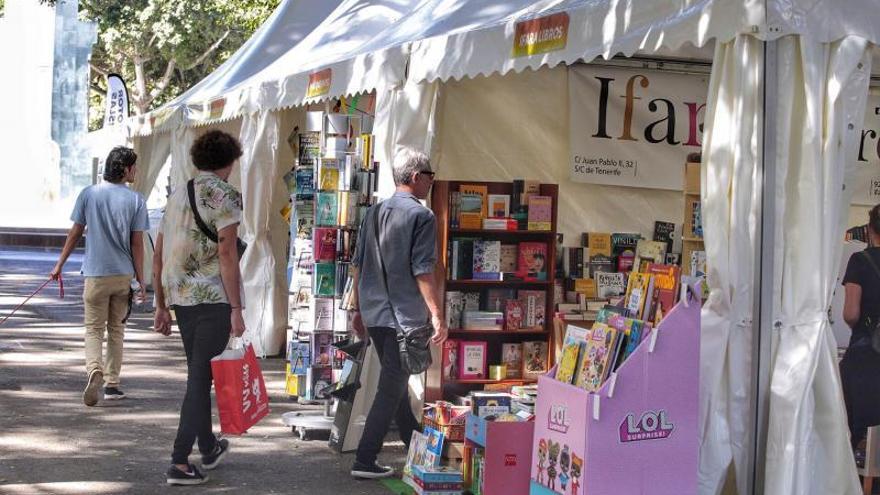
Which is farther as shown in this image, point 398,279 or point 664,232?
point 664,232

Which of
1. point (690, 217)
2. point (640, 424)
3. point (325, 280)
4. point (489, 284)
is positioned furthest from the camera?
point (325, 280)

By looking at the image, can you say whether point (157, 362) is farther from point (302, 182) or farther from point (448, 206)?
point (448, 206)

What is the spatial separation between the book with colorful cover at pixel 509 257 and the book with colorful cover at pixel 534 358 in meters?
→ 0.52

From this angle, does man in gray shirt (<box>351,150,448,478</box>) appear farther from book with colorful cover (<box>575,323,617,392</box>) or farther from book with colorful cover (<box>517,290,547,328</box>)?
book with colorful cover (<box>517,290,547,328</box>)

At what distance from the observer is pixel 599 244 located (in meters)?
9.51

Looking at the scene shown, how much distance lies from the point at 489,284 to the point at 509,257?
0.23 meters

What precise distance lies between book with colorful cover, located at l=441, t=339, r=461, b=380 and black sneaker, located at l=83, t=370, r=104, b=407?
2.78 metres

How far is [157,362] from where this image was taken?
12.4 m

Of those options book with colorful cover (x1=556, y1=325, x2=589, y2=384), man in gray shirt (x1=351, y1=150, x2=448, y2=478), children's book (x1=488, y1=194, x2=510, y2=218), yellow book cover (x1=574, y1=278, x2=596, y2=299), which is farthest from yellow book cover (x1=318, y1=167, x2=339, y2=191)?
book with colorful cover (x1=556, y1=325, x2=589, y2=384)

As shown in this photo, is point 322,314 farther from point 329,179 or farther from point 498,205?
point 498,205

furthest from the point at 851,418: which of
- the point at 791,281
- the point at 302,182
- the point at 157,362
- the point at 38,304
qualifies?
the point at 38,304

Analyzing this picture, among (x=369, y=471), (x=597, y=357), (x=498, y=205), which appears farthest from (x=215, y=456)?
(x=597, y=357)

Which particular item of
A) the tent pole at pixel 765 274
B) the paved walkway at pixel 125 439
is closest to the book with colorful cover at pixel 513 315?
the paved walkway at pixel 125 439

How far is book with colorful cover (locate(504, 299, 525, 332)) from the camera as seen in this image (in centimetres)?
851
